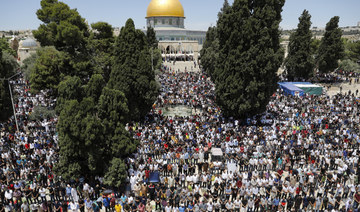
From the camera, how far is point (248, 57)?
57.9ft

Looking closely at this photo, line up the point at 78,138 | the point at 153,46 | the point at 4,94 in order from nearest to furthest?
the point at 78,138, the point at 4,94, the point at 153,46

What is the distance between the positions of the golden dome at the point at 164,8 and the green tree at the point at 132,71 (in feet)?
122

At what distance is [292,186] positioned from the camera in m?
10.1

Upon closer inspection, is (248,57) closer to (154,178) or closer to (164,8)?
(154,178)

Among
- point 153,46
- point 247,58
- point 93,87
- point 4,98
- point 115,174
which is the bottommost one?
point 115,174

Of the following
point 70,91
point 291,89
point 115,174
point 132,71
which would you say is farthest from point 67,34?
point 291,89

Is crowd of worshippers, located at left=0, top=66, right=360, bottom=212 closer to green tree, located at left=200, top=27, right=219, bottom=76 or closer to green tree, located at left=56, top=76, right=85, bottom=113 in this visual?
green tree, located at left=56, top=76, right=85, bottom=113

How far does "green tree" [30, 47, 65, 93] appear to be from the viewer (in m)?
20.5

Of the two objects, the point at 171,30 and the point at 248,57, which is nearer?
the point at 248,57

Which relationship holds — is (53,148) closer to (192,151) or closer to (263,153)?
(192,151)

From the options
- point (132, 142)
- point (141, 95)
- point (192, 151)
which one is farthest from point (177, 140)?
point (141, 95)

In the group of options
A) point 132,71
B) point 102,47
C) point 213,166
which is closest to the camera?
point 213,166

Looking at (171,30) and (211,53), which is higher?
(171,30)

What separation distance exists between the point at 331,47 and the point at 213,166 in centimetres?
3123
